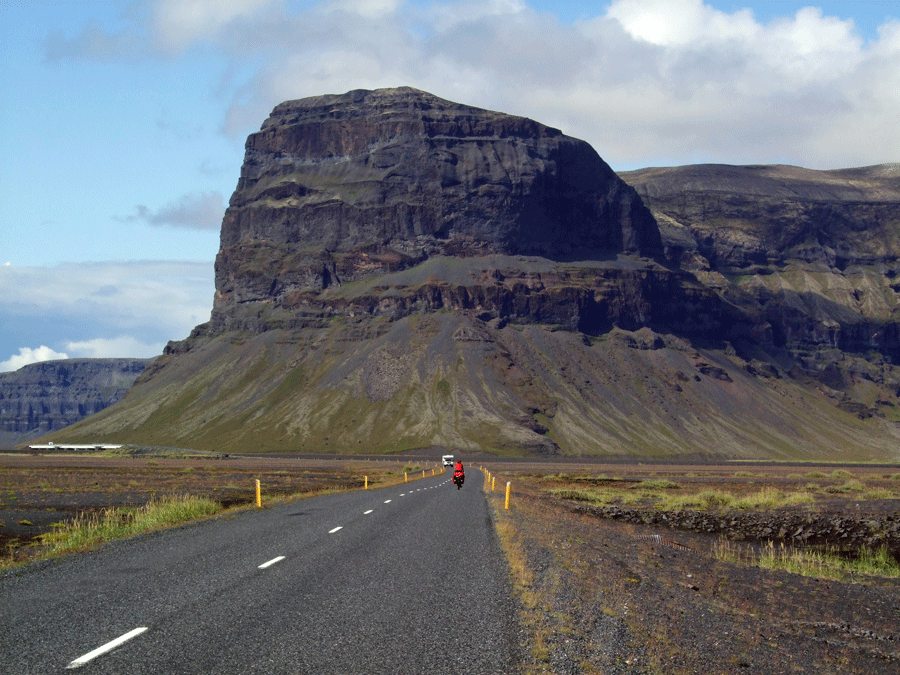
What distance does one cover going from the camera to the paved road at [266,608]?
975 centimetres

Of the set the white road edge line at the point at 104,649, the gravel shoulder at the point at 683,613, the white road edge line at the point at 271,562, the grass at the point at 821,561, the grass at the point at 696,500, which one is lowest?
the grass at the point at 696,500

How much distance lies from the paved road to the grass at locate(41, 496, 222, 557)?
144 cm

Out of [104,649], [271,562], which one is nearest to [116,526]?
[271,562]

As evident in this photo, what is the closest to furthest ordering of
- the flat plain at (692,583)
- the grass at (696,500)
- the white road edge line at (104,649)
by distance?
1. the white road edge line at (104,649)
2. the flat plain at (692,583)
3. the grass at (696,500)

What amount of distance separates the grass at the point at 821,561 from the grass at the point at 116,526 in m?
19.2

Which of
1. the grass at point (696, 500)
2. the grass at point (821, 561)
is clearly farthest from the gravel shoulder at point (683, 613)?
the grass at point (696, 500)

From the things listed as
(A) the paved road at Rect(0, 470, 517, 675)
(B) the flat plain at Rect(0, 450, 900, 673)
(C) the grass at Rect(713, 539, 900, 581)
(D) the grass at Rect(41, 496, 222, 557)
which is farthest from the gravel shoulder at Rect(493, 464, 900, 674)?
(D) the grass at Rect(41, 496, 222, 557)

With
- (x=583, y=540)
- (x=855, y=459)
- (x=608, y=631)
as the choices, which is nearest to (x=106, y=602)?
(x=608, y=631)

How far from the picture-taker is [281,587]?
14094 millimetres

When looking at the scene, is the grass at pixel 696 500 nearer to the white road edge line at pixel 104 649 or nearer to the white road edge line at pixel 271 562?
the white road edge line at pixel 271 562

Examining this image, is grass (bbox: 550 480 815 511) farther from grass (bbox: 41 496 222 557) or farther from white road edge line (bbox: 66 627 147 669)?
white road edge line (bbox: 66 627 147 669)

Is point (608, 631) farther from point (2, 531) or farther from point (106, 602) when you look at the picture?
point (2, 531)

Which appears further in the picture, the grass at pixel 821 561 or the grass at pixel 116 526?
the grass at pixel 821 561

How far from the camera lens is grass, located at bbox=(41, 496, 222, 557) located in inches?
854
